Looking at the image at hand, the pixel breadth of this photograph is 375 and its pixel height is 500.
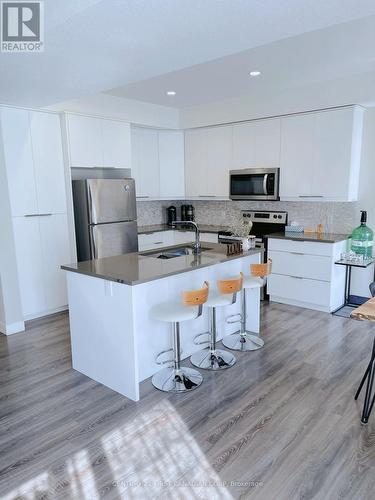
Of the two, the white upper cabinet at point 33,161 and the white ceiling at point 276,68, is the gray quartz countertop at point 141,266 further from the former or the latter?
the white ceiling at point 276,68

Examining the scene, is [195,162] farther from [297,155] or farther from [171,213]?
[297,155]

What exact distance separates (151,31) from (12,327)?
11.1 ft

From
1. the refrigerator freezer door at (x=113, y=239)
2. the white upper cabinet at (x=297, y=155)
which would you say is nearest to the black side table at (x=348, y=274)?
the white upper cabinet at (x=297, y=155)

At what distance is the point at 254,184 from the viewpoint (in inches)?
198

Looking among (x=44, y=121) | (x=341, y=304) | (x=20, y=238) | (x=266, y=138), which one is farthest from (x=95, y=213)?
(x=341, y=304)

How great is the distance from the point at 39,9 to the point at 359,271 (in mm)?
4406

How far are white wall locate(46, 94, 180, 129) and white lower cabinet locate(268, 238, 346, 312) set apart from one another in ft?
8.24

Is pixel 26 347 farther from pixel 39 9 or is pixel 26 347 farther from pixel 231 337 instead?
pixel 39 9

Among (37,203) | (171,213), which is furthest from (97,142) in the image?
(171,213)

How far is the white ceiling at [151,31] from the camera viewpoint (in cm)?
172

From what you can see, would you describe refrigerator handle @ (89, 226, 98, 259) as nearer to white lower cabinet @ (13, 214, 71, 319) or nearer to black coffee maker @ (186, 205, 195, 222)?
white lower cabinet @ (13, 214, 71, 319)

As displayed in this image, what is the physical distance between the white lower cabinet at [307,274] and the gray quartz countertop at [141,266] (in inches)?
50.2

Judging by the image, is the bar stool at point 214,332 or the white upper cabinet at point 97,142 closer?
the bar stool at point 214,332

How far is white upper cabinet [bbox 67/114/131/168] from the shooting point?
4.42m
